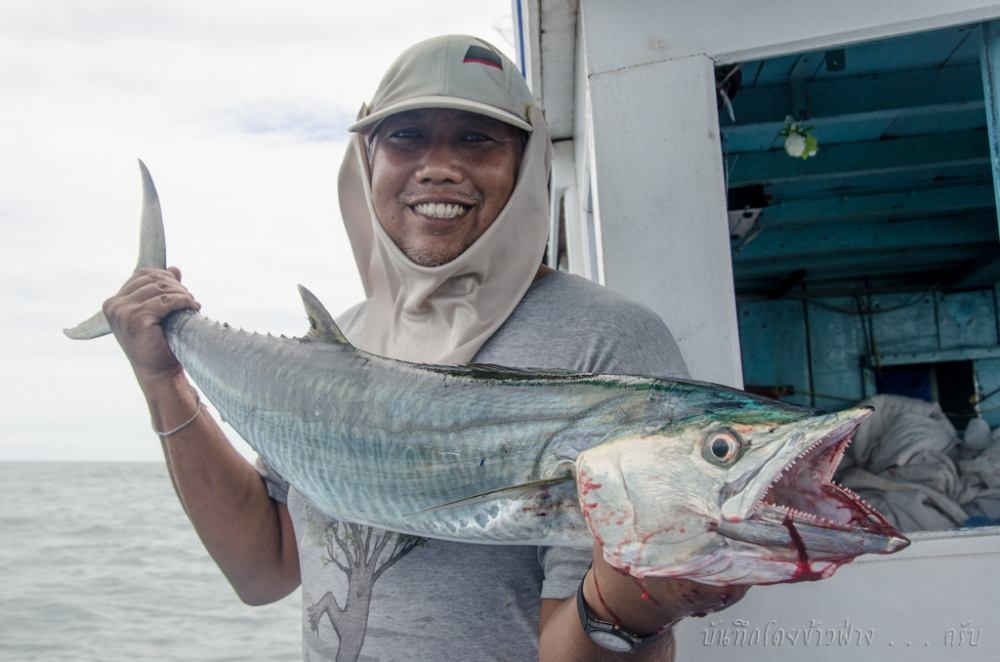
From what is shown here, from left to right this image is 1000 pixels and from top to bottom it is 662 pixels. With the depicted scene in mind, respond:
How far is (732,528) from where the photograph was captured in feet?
3.14

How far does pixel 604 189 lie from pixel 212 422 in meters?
1.36

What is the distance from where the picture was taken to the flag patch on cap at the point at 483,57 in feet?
5.57

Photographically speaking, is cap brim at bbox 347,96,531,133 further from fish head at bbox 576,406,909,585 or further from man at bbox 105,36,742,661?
fish head at bbox 576,406,909,585

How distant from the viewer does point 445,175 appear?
166cm

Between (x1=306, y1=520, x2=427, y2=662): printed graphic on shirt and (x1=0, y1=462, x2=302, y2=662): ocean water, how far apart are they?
448 inches

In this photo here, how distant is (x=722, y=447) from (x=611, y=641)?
0.36 m

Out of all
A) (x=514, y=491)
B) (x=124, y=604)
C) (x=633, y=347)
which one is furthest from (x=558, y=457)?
(x=124, y=604)

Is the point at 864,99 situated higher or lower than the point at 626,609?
higher

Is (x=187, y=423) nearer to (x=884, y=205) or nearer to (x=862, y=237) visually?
(x=884, y=205)

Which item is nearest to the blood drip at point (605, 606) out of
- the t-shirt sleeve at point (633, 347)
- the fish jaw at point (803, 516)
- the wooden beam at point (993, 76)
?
the fish jaw at point (803, 516)

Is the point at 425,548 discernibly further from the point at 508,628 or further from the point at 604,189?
the point at 604,189

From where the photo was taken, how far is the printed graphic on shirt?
1495mm

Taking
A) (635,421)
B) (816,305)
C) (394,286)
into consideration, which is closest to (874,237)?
(816,305)

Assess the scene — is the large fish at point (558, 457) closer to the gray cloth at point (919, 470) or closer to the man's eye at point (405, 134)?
the man's eye at point (405, 134)
